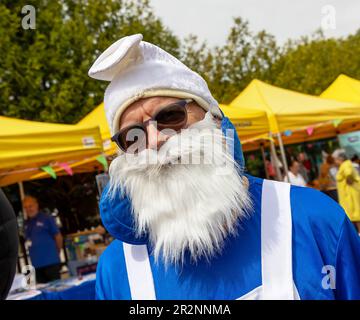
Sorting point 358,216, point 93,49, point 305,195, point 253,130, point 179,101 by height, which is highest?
point 93,49

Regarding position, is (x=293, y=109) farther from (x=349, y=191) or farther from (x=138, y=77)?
(x=138, y=77)

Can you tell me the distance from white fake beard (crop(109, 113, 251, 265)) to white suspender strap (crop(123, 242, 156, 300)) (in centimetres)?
4

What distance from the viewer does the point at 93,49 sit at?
7.80m

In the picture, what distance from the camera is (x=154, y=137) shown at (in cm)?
106

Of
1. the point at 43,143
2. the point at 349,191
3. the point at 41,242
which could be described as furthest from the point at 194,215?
the point at 349,191

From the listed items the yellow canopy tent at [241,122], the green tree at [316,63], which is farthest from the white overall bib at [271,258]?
the green tree at [316,63]

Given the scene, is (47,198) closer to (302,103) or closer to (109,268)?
(302,103)

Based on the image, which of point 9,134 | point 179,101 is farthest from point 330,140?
point 179,101

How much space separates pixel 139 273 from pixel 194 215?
0.18 meters

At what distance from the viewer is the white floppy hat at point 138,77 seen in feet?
3.61

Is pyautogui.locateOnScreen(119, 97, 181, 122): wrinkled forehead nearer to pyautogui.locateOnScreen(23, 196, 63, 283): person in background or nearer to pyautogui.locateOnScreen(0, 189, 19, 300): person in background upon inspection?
pyautogui.locateOnScreen(0, 189, 19, 300): person in background

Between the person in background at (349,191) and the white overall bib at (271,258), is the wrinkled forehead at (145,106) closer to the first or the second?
the white overall bib at (271,258)

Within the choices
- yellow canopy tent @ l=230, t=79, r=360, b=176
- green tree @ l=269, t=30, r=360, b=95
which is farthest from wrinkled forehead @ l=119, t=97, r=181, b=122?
green tree @ l=269, t=30, r=360, b=95

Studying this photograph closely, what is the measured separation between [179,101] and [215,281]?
16.8 inches
